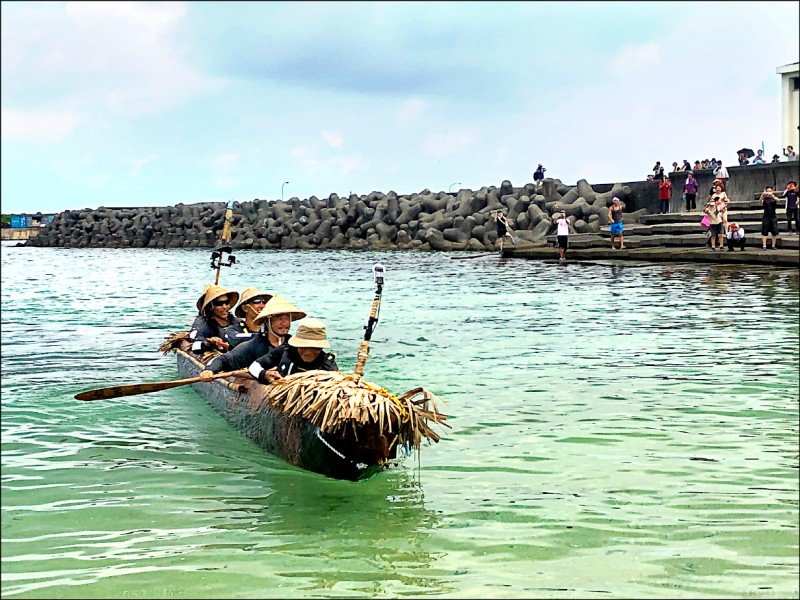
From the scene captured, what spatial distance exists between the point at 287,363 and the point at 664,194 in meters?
32.2

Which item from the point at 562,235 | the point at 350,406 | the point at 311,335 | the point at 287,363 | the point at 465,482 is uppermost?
the point at 562,235

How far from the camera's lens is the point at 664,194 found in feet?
128

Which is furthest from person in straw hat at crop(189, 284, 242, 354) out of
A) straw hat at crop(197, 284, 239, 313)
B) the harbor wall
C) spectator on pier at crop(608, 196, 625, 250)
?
the harbor wall

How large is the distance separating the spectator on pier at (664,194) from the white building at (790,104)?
779 centimetres

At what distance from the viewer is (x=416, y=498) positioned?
761cm

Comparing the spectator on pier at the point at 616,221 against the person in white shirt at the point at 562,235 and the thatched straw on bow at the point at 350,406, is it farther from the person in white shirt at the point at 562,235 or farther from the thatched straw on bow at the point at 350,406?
the thatched straw on bow at the point at 350,406

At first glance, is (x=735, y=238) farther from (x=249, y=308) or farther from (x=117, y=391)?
(x=117, y=391)

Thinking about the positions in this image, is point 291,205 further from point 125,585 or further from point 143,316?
point 125,585

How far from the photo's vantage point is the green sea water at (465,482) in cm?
595

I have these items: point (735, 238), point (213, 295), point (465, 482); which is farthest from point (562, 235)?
point (465, 482)

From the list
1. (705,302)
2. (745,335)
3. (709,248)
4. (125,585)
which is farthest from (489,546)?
(709,248)

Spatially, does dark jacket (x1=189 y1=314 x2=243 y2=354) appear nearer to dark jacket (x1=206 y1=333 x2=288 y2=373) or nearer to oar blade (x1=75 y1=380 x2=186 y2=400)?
dark jacket (x1=206 y1=333 x2=288 y2=373)

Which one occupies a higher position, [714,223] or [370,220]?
[370,220]

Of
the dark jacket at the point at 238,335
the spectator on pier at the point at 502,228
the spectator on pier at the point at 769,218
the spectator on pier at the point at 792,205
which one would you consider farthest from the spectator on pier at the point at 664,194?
the dark jacket at the point at 238,335
